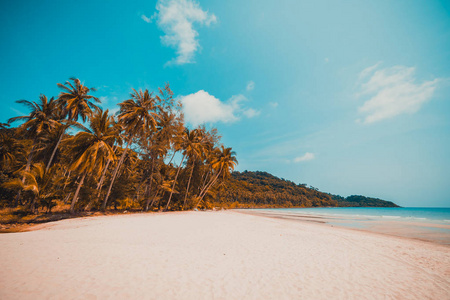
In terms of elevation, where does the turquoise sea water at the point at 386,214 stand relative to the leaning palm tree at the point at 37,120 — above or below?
below

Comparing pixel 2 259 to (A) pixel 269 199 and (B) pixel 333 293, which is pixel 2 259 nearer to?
(B) pixel 333 293

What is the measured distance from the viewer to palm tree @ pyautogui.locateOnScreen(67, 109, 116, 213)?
543 inches

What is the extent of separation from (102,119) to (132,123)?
3822 millimetres

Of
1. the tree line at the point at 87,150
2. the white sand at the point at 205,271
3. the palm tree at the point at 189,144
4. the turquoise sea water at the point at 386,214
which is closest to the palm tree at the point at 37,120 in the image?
the tree line at the point at 87,150

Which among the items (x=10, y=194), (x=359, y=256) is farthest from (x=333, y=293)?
(x=10, y=194)

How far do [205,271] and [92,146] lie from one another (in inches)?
595

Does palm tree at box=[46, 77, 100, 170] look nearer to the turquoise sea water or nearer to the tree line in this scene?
the tree line

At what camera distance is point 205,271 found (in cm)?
402

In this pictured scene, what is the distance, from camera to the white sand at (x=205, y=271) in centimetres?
312

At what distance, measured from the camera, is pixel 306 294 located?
130 inches

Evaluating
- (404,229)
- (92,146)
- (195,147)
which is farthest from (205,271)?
(195,147)

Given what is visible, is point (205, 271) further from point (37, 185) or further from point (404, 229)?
point (404, 229)

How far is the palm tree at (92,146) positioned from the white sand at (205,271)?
368 inches

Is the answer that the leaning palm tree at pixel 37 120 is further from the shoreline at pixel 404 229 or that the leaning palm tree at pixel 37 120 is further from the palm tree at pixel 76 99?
the shoreline at pixel 404 229
